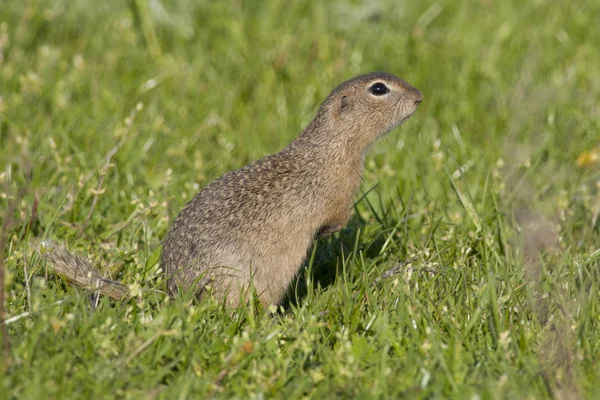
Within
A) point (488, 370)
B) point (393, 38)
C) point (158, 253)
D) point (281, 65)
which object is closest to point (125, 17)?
point (281, 65)

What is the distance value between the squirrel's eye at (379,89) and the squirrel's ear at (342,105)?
160mm

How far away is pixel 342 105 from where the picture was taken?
5.13 m

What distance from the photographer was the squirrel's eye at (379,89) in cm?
517

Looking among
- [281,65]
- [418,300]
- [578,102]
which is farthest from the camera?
[281,65]

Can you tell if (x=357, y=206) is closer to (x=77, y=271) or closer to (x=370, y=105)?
(x=370, y=105)

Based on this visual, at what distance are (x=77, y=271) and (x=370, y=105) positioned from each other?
6.41ft

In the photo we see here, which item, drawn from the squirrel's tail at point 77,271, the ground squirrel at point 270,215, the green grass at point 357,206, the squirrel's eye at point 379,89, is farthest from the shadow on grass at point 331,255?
the squirrel's tail at point 77,271

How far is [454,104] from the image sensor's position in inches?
277

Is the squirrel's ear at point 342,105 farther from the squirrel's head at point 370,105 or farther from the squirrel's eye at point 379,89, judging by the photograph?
the squirrel's eye at point 379,89

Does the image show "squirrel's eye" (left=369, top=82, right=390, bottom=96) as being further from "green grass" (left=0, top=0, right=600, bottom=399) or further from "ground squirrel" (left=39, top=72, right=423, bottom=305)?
"green grass" (left=0, top=0, right=600, bottom=399)

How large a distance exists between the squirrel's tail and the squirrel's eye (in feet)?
6.19

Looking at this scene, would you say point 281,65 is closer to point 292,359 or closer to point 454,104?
point 454,104

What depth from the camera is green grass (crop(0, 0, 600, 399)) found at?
3631 millimetres

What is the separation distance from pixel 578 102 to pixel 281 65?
2.46 meters
